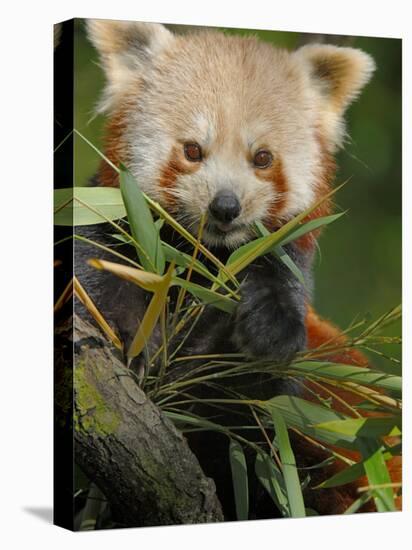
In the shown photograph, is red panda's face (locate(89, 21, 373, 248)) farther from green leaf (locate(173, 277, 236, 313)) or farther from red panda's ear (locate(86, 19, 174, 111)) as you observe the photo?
green leaf (locate(173, 277, 236, 313))

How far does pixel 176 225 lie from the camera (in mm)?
3857

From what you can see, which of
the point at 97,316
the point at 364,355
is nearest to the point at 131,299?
the point at 97,316

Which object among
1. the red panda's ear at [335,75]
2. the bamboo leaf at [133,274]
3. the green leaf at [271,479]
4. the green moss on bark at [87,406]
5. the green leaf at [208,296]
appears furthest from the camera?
the red panda's ear at [335,75]

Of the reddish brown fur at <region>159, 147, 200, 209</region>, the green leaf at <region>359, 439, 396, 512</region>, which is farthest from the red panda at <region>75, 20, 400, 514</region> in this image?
the green leaf at <region>359, 439, 396, 512</region>

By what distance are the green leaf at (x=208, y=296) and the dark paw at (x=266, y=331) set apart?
4 cm

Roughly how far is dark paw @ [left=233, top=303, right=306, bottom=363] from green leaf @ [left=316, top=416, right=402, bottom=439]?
0.31m

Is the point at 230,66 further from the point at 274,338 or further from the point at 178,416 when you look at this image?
the point at 178,416

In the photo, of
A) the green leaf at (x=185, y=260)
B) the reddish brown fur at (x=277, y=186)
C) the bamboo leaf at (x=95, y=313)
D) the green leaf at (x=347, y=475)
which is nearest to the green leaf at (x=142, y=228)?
the green leaf at (x=185, y=260)

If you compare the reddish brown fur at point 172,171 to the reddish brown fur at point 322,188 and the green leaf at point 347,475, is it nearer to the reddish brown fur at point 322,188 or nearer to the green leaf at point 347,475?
the reddish brown fur at point 322,188

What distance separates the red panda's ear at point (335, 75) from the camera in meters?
4.16

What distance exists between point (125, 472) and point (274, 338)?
0.71m

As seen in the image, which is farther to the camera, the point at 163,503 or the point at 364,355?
the point at 364,355

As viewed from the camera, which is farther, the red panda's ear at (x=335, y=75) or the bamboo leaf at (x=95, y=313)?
the red panda's ear at (x=335, y=75)

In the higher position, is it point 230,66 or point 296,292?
point 230,66
